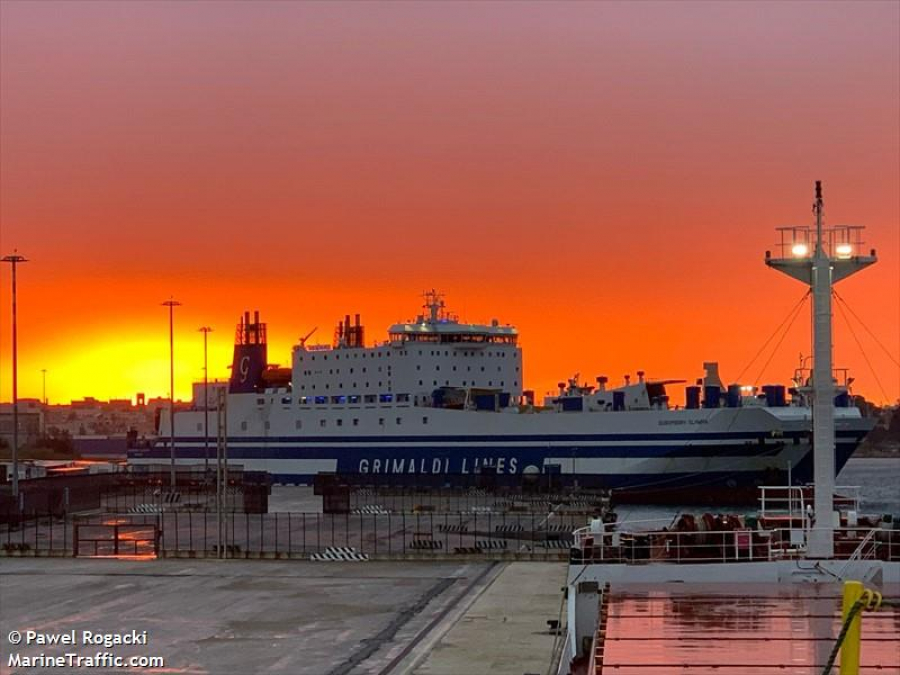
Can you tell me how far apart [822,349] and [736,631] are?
7.06 metres

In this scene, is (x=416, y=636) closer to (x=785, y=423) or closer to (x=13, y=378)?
(x=13, y=378)

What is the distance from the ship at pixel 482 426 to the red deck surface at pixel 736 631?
42929 millimetres

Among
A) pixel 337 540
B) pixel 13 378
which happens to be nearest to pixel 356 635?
pixel 337 540

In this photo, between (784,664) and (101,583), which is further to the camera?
(101,583)

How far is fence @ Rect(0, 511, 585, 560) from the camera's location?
38.1 meters

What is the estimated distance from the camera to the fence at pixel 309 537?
38.1m

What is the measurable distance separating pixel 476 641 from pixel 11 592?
45.5ft

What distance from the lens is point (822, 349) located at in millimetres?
20422

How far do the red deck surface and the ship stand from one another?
1690 inches


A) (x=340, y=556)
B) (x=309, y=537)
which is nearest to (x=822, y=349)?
(x=340, y=556)

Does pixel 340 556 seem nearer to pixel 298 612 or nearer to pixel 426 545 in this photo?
pixel 426 545

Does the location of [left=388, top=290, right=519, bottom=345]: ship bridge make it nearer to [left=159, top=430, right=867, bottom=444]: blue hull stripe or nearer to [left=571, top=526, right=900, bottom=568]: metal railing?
[left=159, top=430, right=867, bottom=444]: blue hull stripe

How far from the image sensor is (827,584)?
19469 mm

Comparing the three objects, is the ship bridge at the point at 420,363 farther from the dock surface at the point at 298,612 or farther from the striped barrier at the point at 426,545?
the dock surface at the point at 298,612
